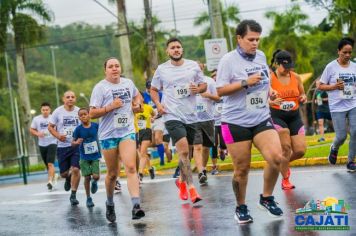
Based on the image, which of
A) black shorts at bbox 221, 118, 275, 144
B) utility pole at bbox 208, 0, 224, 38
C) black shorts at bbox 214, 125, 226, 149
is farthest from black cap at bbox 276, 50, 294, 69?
utility pole at bbox 208, 0, 224, 38

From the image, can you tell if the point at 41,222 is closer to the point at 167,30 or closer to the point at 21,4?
the point at 21,4

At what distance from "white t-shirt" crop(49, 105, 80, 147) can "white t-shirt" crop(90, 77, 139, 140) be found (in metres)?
4.42

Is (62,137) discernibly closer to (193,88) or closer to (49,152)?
(193,88)

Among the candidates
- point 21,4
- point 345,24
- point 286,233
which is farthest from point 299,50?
point 286,233

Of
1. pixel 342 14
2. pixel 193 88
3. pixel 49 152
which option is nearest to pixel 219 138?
pixel 49 152

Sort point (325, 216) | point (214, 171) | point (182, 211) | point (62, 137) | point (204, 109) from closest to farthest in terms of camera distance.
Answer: point (325, 216)
point (182, 211)
point (204, 109)
point (62, 137)
point (214, 171)

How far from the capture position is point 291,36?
6550 cm

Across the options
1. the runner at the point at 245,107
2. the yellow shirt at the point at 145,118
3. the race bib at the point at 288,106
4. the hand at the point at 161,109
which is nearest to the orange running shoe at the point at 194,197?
the hand at the point at 161,109

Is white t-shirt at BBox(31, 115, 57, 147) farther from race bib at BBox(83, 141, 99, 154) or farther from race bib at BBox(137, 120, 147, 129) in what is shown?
race bib at BBox(83, 141, 99, 154)

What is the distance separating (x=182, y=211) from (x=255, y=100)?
8.22 ft

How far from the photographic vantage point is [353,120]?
12.0 m

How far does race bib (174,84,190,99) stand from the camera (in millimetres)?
10484

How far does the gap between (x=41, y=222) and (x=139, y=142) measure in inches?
207

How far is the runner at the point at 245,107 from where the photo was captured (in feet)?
25.3
